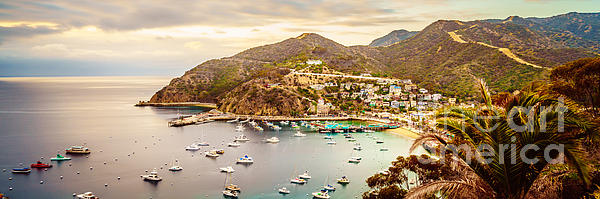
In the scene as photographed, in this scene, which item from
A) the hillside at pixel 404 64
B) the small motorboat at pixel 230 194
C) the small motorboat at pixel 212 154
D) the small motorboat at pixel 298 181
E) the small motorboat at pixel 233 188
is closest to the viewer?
the small motorboat at pixel 230 194

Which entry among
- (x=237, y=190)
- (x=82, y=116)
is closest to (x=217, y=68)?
(x=82, y=116)

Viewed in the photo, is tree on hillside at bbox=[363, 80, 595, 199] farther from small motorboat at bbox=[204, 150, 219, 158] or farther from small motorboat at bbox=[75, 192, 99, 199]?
small motorboat at bbox=[204, 150, 219, 158]

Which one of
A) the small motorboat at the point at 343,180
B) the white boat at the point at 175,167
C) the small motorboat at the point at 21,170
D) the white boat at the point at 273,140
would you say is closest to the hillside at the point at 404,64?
the white boat at the point at 273,140

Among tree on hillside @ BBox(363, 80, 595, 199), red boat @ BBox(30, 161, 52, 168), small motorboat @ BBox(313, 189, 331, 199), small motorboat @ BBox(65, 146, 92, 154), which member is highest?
tree on hillside @ BBox(363, 80, 595, 199)

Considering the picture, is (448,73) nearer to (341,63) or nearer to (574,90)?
(341,63)

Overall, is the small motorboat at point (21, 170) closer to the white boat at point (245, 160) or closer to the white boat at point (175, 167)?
the white boat at point (175, 167)

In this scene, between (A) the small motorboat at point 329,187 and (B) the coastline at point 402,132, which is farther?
(B) the coastline at point 402,132

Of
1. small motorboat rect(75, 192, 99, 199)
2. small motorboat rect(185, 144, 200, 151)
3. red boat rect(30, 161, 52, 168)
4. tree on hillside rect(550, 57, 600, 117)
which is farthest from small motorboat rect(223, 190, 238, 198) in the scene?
tree on hillside rect(550, 57, 600, 117)

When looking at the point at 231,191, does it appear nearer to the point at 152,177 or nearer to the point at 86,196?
the point at 152,177

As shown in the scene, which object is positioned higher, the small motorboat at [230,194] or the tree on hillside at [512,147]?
the tree on hillside at [512,147]
